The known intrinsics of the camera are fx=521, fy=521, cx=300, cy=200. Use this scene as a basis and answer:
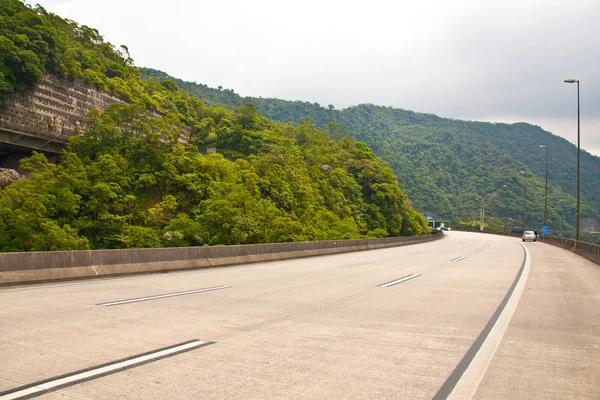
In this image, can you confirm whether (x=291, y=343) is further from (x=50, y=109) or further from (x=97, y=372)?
(x=50, y=109)

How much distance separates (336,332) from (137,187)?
160 ft

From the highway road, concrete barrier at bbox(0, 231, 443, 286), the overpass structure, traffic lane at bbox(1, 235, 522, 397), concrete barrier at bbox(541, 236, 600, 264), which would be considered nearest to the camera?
the highway road

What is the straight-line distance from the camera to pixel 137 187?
53.3m

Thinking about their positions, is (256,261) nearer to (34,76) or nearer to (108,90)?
(34,76)

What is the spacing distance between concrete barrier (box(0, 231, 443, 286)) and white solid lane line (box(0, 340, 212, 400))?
25.2 feet

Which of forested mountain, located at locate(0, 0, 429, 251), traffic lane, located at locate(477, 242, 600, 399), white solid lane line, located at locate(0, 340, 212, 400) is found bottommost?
traffic lane, located at locate(477, 242, 600, 399)

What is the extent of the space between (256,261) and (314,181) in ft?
171

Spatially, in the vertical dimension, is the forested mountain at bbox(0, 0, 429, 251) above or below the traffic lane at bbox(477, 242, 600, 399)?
above

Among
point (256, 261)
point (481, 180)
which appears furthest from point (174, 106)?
point (481, 180)

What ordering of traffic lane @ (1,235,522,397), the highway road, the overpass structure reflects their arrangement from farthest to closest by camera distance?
the overpass structure < traffic lane @ (1,235,522,397) < the highway road

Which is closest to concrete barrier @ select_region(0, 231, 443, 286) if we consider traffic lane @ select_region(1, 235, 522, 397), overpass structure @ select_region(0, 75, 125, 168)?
traffic lane @ select_region(1, 235, 522, 397)

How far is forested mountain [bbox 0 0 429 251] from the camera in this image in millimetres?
44594

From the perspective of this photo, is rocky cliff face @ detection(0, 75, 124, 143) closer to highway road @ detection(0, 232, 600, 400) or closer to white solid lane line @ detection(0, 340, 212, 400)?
highway road @ detection(0, 232, 600, 400)

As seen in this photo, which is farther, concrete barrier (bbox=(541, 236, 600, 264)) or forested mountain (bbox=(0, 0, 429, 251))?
forested mountain (bbox=(0, 0, 429, 251))
